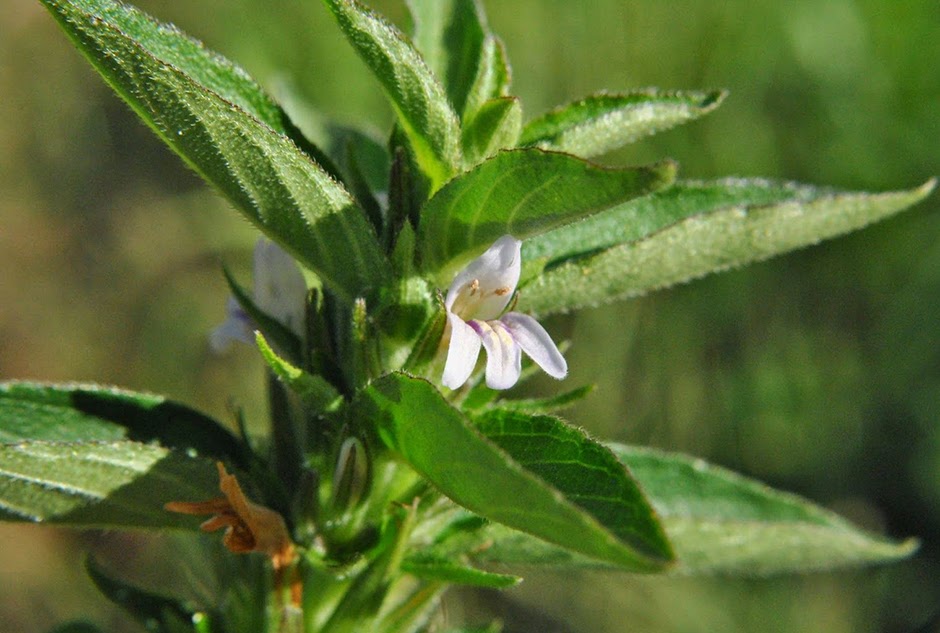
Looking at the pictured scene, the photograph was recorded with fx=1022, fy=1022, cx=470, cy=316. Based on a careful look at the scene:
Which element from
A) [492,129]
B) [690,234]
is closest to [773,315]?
[690,234]

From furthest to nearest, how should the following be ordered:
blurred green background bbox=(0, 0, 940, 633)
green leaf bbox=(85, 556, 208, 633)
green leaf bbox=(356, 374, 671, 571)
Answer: blurred green background bbox=(0, 0, 940, 633) < green leaf bbox=(85, 556, 208, 633) < green leaf bbox=(356, 374, 671, 571)

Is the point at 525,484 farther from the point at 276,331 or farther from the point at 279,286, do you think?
the point at 279,286

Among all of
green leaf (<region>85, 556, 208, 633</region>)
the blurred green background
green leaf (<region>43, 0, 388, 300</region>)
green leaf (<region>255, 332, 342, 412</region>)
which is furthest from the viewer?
the blurred green background

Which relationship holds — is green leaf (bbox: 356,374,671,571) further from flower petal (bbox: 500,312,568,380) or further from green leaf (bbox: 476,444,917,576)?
green leaf (bbox: 476,444,917,576)

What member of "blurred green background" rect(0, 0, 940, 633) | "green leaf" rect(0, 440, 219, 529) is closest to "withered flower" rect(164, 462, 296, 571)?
"green leaf" rect(0, 440, 219, 529)

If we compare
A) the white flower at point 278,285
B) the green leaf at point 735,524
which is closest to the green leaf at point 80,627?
the white flower at point 278,285
